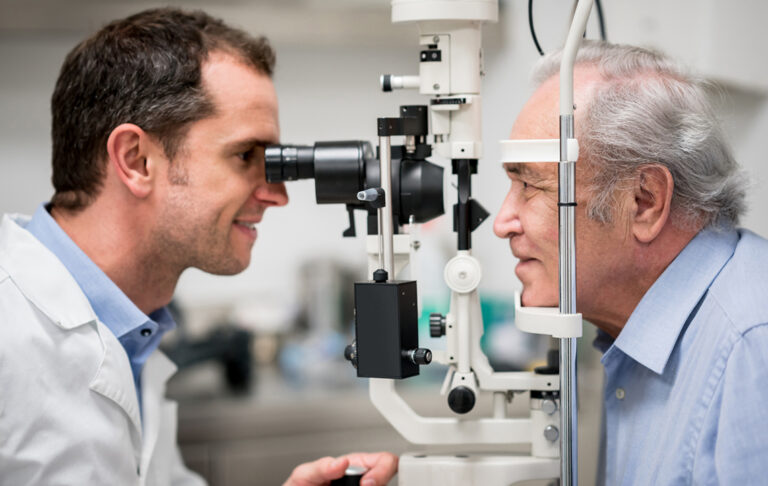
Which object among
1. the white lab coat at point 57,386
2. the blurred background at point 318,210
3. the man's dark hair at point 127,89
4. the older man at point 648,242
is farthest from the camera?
the blurred background at point 318,210

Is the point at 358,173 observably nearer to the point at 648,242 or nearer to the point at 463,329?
the point at 463,329

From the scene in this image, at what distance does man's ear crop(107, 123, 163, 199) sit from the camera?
134 centimetres

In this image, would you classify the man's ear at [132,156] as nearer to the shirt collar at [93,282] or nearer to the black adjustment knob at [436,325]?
the shirt collar at [93,282]

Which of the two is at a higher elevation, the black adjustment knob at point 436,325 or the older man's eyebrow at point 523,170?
→ the older man's eyebrow at point 523,170

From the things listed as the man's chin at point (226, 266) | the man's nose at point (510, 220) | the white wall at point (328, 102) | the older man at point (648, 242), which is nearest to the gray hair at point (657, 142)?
the older man at point (648, 242)

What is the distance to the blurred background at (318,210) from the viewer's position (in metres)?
1.87

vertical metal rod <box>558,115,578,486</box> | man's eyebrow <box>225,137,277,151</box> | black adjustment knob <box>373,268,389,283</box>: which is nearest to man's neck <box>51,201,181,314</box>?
man's eyebrow <box>225,137,277,151</box>

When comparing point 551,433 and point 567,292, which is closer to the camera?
point 567,292

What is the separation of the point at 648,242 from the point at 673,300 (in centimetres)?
9

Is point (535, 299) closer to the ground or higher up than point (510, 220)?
closer to the ground

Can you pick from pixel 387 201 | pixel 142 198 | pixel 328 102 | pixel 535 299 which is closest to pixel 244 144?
pixel 142 198

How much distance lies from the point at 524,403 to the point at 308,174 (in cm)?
117

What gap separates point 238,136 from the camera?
1.38 meters

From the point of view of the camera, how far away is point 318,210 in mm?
2395
